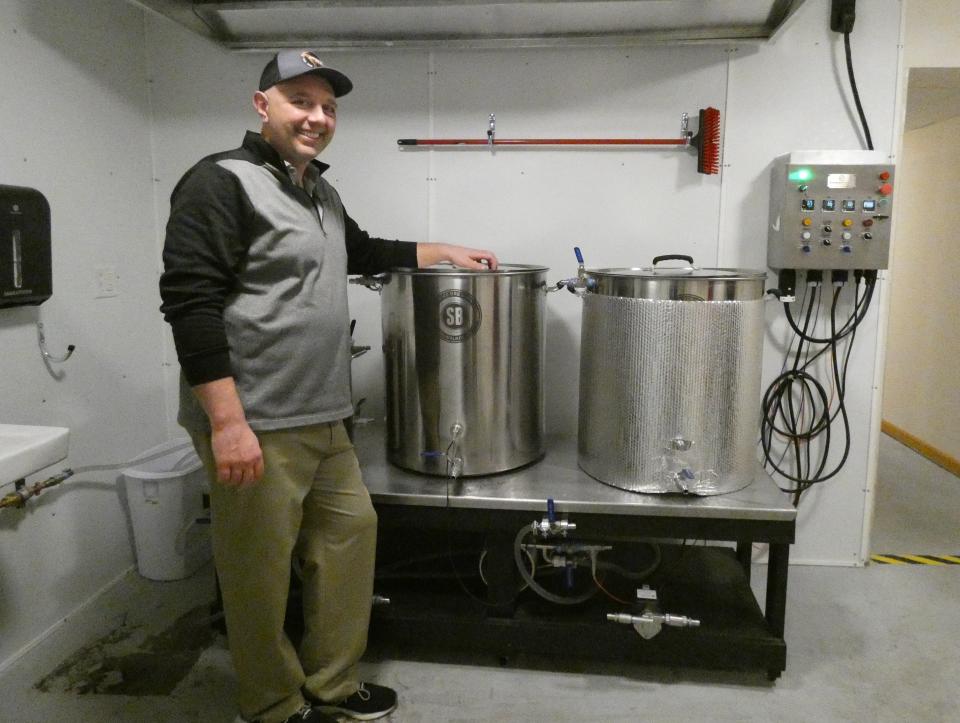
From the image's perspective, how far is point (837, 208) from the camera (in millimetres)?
2117

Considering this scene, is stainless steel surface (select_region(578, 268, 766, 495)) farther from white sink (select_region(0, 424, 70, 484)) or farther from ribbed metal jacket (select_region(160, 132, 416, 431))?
white sink (select_region(0, 424, 70, 484))

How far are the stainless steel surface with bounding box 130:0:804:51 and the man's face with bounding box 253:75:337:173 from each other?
2.14 feet

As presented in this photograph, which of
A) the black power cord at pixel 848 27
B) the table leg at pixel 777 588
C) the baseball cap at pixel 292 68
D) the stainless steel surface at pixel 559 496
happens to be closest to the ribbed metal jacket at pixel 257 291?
the baseball cap at pixel 292 68

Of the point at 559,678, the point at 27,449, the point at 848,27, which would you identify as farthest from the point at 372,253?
the point at 848,27

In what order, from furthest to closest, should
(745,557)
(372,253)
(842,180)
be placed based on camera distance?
(745,557), (842,180), (372,253)

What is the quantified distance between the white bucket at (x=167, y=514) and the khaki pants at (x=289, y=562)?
0.84m

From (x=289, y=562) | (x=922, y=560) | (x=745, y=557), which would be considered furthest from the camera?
(x=922, y=560)

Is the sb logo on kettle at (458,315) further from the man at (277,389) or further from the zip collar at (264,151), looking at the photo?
the zip collar at (264,151)

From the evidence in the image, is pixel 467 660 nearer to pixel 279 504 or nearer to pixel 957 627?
pixel 279 504

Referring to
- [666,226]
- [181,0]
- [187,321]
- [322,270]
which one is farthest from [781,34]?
[187,321]

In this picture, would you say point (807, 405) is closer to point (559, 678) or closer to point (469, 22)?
point (559, 678)

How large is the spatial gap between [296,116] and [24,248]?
3.09ft

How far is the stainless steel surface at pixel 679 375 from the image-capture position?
5.56 feet

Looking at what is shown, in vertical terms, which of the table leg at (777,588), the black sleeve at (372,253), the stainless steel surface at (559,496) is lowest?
the table leg at (777,588)
